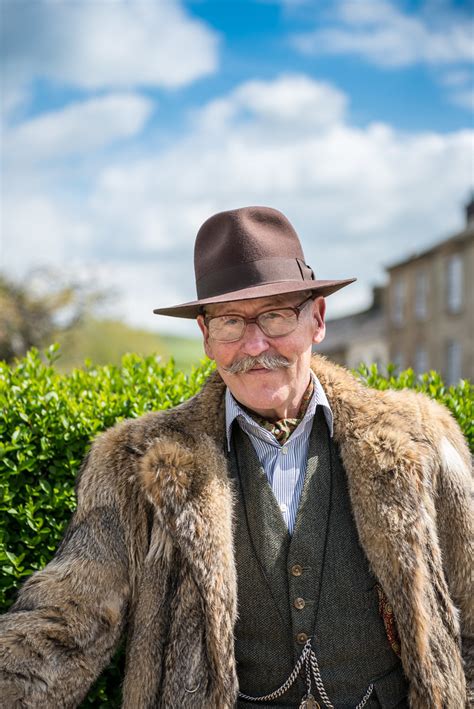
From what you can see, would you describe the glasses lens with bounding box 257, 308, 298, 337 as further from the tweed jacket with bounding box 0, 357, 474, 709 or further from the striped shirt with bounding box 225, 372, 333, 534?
the tweed jacket with bounding box 0, 357, 474, 709

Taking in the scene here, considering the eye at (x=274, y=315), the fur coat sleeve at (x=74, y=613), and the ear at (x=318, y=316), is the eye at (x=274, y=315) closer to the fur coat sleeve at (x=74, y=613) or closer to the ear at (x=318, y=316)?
the ear at (x=318, y=316)

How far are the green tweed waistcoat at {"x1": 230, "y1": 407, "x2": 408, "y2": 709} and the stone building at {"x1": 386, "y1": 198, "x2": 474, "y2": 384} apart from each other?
29.8 metres

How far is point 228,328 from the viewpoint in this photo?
2756 millimetres

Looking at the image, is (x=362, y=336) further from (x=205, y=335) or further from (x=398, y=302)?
(x=205, y=335)

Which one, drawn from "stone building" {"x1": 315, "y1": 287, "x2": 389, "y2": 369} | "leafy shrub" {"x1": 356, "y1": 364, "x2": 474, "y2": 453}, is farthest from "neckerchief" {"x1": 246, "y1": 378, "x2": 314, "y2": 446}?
"stone building" {"x1": 315, "y1": 287, "x2": 389, "y2": 369}

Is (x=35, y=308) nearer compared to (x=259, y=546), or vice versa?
(x=259, y=546)

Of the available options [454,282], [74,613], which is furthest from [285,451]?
[454,282]

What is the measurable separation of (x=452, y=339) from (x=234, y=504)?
34.2 meters

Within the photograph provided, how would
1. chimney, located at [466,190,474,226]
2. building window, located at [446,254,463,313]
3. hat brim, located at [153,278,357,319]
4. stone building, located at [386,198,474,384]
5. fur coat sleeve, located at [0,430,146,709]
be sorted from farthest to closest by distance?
chimney, located at [466,190,474,226] → building window, located at [446,254,463,313] → stone building, located at [386,198,474,384] → hat brim, located at [153,278,357,319] → fur coat sleeve, located at [0,430,146,709]

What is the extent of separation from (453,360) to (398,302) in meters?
6.20

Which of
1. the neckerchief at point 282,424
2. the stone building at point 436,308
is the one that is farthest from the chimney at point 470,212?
the neckerchief at point 282,424

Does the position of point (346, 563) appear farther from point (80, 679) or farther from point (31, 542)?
point (31, 542)

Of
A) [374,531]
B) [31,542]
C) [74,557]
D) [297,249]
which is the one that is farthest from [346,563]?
[31,542]

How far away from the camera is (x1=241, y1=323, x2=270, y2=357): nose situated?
271 cm
